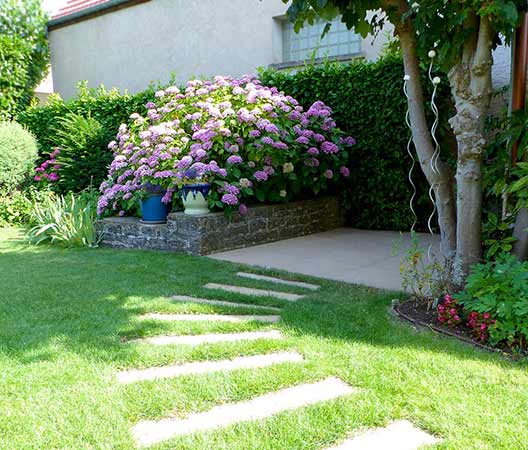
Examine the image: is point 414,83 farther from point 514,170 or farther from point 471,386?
point 471,386

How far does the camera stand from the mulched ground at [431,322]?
289 centimetres

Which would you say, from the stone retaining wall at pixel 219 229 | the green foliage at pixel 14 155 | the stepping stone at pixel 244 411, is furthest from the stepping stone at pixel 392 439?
the green foliage at pixel 14 155

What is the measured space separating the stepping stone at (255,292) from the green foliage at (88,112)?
5599 mm

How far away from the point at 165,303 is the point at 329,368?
1.61 metres

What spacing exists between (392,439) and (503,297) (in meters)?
1.35

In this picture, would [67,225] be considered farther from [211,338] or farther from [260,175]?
[211,338]

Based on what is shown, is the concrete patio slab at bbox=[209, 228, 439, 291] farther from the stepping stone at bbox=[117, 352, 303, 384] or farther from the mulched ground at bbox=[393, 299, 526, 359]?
the stepping stone at bbox=[117, 352, 303, 384]

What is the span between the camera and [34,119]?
1123cm

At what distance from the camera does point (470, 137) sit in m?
3.36

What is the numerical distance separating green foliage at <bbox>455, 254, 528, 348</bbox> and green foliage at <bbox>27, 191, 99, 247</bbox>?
5180 mm

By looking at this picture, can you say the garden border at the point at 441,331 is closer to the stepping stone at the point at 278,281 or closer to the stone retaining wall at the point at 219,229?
the stepping stone at the point at 278,281

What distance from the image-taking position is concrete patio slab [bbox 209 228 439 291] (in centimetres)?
471

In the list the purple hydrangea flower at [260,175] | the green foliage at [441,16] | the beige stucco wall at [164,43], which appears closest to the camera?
the green foliage at [441,16]

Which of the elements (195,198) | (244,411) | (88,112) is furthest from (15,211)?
(244,411)
